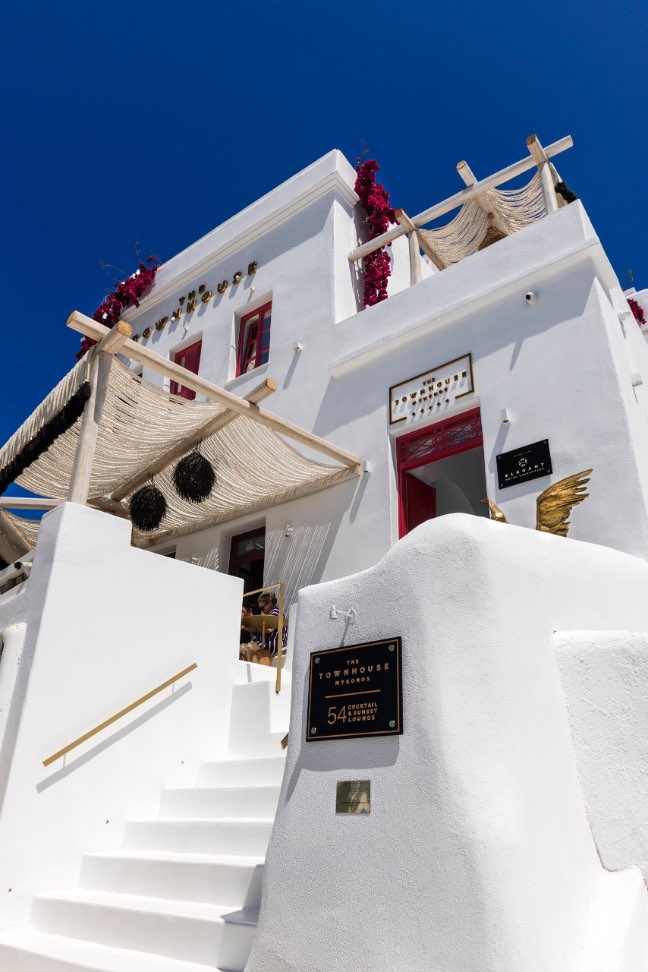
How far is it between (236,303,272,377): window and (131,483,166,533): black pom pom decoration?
96.0 inches


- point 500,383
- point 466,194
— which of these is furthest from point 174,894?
point 466,194

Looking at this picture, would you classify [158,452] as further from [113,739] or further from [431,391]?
[113,739]

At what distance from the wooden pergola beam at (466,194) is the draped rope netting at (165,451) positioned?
3.47 metres

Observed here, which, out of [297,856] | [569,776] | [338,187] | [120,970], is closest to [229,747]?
[120,970]

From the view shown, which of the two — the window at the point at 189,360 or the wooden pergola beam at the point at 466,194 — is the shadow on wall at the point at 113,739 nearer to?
the wooden pergola beam at the point at 466,194

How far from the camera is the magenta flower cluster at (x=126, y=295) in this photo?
13195 mm

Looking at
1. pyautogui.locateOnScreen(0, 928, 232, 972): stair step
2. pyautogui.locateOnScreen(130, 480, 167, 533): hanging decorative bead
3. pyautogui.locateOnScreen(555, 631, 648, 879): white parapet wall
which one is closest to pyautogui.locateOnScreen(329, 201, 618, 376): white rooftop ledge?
pyautogui.locateOnScreen(130, 480, 167, 533): hanging decorative bead

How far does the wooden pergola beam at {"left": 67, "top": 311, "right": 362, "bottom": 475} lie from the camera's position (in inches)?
233

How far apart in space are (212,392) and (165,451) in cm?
191

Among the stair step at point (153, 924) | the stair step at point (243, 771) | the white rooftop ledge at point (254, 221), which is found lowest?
the stair step at point (153, 924)

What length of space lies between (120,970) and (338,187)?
9695 millimetres

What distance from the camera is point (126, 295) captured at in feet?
43.8

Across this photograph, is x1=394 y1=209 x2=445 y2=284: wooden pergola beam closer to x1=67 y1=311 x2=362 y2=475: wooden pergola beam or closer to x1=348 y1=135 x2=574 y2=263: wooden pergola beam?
x1=348 y1=135 x2=574 y2=263: wooden pergola beam

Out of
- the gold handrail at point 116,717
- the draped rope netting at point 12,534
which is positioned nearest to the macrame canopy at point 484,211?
the gold handrail at point 116,717
